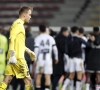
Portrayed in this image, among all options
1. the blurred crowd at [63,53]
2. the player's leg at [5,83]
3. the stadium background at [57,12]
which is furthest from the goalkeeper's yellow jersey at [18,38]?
the stadium background at [57,12]

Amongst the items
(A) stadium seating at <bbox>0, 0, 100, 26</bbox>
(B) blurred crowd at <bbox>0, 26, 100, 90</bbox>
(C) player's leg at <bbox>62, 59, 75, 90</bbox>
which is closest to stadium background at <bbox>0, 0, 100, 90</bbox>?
(A) stadium seating at <bbox>0, 0, 100, 26</bbox>

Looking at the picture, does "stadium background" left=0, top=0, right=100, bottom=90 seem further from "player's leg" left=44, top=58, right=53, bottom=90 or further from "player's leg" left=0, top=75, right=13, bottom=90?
"player's leg" left=0, top=75, right=13, bottom=90

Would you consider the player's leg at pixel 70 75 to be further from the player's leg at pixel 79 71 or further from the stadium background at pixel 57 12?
the stadium background at pixel 57 12

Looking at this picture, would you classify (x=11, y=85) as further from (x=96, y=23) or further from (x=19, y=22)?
(x=96, y=23)

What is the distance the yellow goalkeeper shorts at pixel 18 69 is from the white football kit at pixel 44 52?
3.68 m

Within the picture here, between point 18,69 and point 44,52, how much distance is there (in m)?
3.80

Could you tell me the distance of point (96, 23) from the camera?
25.9 meters

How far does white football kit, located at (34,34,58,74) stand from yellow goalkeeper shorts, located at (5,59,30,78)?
145 inches

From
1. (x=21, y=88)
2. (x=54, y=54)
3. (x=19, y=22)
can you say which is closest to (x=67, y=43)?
(x=54, y=54)

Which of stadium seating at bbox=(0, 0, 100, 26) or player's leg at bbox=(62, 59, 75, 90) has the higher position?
stadium seating at bbox=(0, 0, 100, 26)

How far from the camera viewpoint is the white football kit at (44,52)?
46.2ft

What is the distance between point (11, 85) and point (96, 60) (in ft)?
9.60

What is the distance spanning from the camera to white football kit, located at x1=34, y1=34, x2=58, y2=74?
14.1 metres

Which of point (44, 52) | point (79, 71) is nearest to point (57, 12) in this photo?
point (79, 71)
